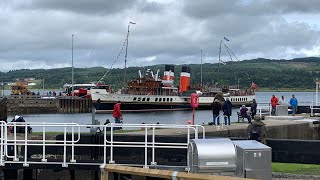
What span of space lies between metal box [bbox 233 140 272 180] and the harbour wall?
95.8 metres

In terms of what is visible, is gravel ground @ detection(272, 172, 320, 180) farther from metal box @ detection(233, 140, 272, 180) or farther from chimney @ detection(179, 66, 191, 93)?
chimney @ detection(179, 66, 191, 93)

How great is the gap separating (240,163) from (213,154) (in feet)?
2.14

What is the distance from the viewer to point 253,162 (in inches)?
460

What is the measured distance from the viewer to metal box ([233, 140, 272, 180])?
1166 centimetres

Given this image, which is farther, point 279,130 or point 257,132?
point 279,130

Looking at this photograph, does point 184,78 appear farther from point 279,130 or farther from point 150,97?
A: point 279,130

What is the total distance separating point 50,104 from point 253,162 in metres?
101

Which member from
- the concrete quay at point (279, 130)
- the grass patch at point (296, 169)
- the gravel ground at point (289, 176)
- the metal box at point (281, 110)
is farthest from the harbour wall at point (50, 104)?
the gravel ground at point (289, 176)

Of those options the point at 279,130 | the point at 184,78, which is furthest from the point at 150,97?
the point at 279,130

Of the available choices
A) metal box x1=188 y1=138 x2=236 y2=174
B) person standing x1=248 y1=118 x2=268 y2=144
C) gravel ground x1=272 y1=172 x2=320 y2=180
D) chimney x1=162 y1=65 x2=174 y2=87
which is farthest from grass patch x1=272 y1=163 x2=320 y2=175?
chimney x1=162 y1=65 x2=174 y2=87

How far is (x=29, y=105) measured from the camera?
352ft

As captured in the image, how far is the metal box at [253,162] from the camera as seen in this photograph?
38.2 feet

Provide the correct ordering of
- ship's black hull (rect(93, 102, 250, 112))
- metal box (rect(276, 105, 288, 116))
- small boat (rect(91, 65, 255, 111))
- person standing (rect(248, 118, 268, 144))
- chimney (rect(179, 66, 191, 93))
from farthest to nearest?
small boat (rect(91, 65, 255, 111)) < ship's black hull (rect(93, 102, 250, 112)) < chimney (rect(179, 66, 191, 93)) < metal box (rect(276, 105, 288, 116)) < person standing (rect(248, 118, 268, 144))

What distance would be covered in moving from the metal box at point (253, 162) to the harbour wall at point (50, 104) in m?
95.8
